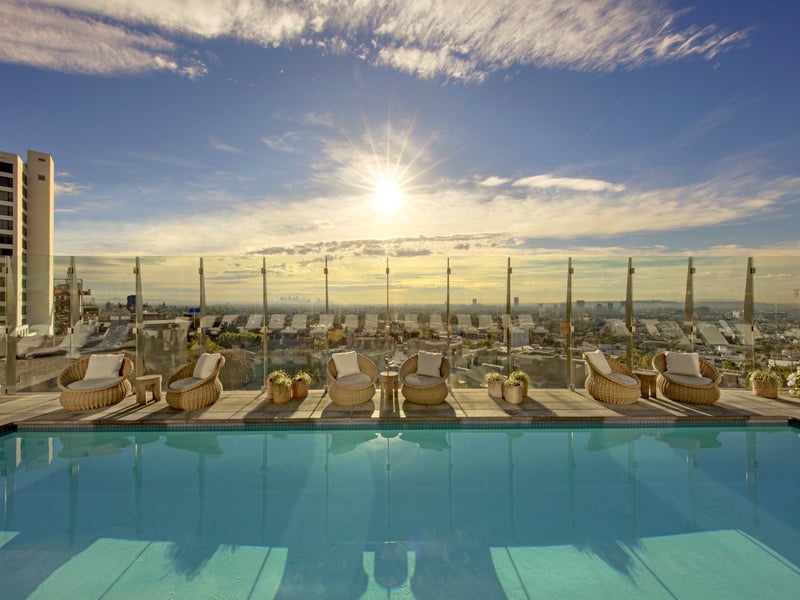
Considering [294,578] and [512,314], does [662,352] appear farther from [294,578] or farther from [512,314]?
[294,578]

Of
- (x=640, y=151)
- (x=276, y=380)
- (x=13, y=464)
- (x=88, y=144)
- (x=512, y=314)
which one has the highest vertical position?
(x=88, y=144)

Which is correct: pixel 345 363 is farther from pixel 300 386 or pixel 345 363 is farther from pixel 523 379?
pixel 523 379

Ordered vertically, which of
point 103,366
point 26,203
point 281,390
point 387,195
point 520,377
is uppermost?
point 26,203

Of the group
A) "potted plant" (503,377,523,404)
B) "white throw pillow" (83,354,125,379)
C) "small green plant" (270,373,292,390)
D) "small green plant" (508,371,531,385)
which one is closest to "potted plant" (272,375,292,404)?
"small green plant" (270,373,292,390)

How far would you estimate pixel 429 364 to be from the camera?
6449 millimetres

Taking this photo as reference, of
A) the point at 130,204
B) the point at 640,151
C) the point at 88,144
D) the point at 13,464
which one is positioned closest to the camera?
the point at 13,464

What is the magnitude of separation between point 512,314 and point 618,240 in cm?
428

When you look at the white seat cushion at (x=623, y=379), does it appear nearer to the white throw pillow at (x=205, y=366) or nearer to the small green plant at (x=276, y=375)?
the small green plant at (x=276, y=375)

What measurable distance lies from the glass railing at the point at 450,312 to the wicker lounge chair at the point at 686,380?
513 millimetres

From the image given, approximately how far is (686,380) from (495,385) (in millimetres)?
3076

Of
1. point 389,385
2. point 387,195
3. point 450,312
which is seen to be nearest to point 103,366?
point 389,385

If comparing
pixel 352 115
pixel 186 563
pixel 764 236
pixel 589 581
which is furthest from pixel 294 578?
pixel 764 236

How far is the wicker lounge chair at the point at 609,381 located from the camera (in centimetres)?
594

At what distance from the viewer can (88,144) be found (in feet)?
34.9
